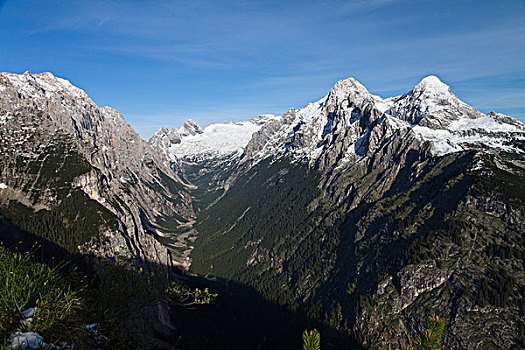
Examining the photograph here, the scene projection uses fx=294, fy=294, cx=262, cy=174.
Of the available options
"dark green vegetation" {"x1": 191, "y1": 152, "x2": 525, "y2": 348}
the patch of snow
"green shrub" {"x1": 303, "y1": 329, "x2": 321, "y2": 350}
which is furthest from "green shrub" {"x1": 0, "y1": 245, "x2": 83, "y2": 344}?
"dark green vegetation" {"x1": 191, "y1": 152, "x2": 525, "y2": 348}

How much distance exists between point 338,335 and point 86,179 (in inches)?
6276

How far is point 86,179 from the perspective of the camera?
168875 mm

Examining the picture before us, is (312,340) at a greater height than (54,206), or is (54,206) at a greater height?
(54,206)

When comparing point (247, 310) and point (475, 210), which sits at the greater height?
point (475, 210)

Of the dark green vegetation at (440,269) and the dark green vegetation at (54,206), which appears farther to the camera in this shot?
the dark green vegetation at (54,206)

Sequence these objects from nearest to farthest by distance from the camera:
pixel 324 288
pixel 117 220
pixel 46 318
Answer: pixel 46 318
pixel 117 220
pixel 324 288

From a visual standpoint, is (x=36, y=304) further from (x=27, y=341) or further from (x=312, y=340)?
(x=312, y=340)

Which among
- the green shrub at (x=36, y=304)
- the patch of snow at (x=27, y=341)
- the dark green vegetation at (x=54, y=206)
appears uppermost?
the dark green vegetation at (x=54, y=206)

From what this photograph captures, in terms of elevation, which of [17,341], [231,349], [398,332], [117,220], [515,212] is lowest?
[231,349]

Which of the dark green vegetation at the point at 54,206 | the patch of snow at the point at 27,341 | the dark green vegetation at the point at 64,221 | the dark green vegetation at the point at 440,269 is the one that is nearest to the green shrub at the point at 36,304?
the patch of snow at the point at 27,341

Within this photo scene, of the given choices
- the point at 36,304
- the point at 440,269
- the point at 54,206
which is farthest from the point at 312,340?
the point at 54,206

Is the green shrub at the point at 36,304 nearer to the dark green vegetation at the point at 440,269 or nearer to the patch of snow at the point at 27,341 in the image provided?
the patch of snow at the point at 27,341

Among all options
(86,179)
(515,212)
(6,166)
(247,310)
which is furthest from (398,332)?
(6,166)

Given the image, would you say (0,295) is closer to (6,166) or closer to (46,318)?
(46,318)
